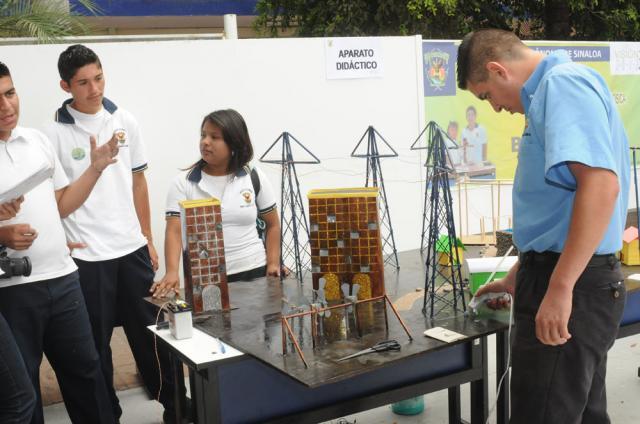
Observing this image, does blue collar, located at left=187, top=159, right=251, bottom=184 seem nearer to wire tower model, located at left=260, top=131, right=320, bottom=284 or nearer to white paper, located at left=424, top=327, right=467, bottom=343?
wire tower model, located at left=260, top=131, right=320, bottom=284

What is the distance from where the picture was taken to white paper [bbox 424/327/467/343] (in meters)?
2.05

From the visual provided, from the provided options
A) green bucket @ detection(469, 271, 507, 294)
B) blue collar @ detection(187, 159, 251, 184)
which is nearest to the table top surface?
green bucket @ detection(469, 271, 507, 294)

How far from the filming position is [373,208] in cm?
234

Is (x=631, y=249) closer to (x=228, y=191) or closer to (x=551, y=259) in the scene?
(x=551, y=259)

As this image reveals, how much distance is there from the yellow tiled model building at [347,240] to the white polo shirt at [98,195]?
1.03 meters

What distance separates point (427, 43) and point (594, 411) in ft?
11.2

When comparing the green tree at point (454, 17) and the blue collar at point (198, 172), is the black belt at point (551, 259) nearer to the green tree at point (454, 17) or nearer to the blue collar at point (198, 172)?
the blue collar at point (198, 172)

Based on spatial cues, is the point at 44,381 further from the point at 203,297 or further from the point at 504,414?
the point at 504,414

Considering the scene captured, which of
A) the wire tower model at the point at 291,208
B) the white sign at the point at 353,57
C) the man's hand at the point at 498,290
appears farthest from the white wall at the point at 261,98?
the man's hand at the point at 498,290

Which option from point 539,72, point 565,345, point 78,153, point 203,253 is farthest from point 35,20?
point 565,345

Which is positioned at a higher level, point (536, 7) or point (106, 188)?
point (536, 7)

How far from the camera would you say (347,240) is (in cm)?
237

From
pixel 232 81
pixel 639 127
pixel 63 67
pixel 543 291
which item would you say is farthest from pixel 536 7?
pixel 543 291

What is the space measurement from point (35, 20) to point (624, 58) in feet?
15.4
